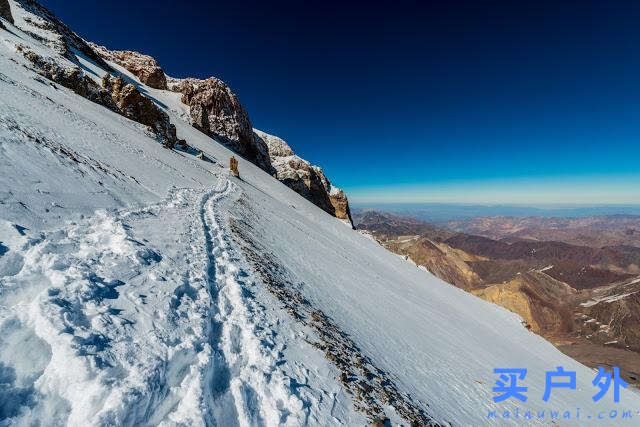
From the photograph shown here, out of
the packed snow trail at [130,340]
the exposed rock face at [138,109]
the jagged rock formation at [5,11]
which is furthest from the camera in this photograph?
the jagged rock formation at [5,11]

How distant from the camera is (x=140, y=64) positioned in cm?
6425

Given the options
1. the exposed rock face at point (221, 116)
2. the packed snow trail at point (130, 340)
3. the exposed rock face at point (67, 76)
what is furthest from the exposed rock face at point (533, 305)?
the packed snow trail at point (130, 340)

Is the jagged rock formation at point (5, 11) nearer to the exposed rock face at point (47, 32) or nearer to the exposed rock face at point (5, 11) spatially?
the exposed rock face at point (5, 11)

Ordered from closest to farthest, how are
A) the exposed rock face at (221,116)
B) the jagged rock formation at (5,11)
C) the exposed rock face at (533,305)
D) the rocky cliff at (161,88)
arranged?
1. the rocky cliff at (161,88)
2. the jagged rock formation at (5,11)
3. the exposed rock face at (221,116)
4. the exposed rock face at (533,305)

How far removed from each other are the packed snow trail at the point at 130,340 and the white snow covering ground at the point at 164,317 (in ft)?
0.07

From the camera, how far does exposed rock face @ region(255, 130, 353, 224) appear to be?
57219 mm

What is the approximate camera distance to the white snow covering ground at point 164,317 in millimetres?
4316

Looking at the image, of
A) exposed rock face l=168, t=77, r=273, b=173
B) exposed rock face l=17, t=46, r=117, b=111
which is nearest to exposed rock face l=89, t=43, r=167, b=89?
exposed rock face l=168, t=77, r=273, b=173

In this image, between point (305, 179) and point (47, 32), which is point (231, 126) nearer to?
point (305, 179)

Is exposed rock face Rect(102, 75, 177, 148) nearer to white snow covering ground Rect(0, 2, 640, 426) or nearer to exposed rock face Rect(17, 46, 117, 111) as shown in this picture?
exposed rock face Rect(17, 46, 117, 111)

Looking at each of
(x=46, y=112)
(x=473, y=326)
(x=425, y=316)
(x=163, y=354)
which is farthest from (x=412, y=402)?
(x=46, y=112)

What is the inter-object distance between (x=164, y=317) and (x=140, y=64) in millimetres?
74005

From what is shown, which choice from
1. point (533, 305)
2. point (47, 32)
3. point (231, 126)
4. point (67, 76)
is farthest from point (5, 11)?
point (533, 305)

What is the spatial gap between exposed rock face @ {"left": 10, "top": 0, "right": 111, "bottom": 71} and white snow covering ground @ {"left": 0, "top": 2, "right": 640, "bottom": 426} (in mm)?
27174
